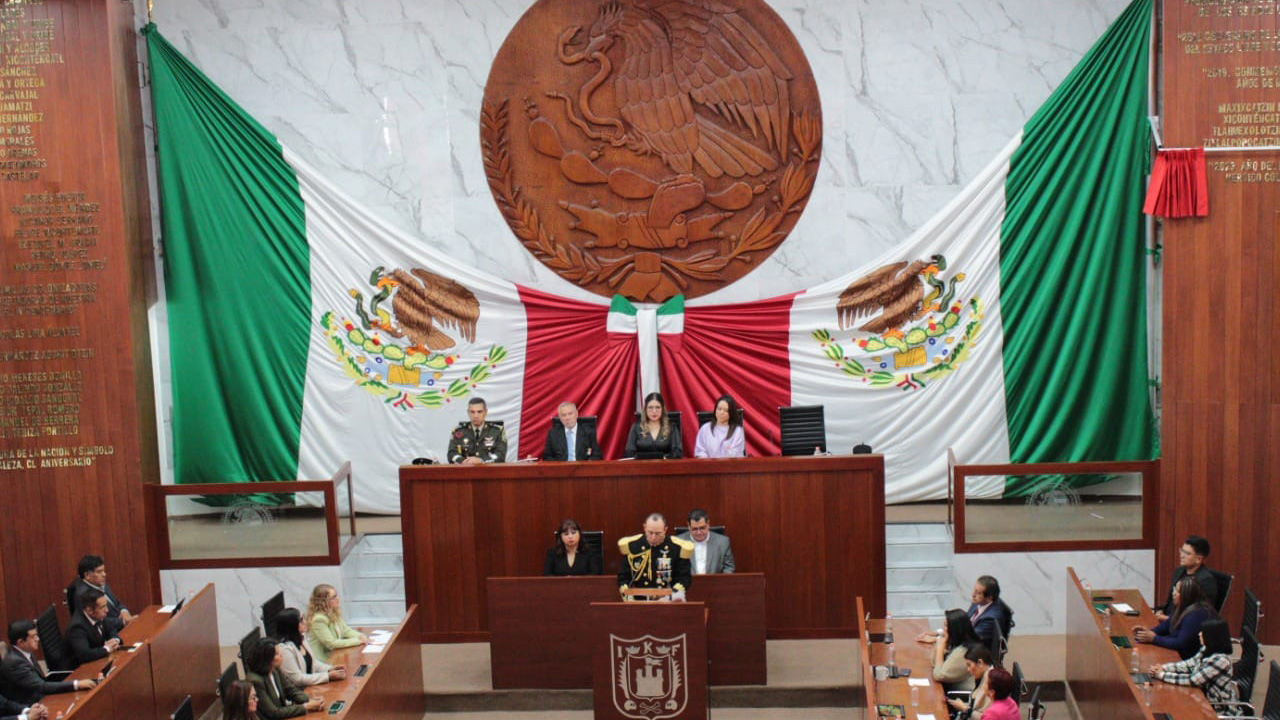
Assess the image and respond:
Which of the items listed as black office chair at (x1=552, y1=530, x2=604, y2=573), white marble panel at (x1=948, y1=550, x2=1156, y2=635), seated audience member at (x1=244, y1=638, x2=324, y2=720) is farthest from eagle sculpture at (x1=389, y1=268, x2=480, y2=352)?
white marble panel at (x1=948, y1=550, x2=1156, y2=635)

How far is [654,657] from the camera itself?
725 centimetres

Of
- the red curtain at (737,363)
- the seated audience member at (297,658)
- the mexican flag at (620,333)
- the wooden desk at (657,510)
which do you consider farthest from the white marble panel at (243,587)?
the red curtain at (737,363)

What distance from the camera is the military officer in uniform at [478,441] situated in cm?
873

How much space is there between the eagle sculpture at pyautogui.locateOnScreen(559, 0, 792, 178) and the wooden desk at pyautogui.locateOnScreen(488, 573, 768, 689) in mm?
3460

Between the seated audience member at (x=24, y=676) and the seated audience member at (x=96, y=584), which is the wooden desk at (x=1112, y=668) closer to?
the seated audience member at (x=24, y=676)

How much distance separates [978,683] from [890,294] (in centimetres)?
392

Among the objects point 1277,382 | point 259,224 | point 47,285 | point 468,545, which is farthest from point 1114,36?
point 47,285

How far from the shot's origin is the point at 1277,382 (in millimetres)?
8383

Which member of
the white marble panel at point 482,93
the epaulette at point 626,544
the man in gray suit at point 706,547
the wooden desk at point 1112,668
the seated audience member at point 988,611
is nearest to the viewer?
the wooden desk at point 1112,668

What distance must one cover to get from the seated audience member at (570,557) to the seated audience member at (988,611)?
2405 mm

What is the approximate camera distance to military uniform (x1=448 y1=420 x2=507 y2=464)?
8742mm

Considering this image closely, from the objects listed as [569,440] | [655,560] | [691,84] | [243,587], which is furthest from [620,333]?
[243,587]

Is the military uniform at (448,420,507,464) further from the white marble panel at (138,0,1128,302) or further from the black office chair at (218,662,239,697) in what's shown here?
the black office chair at (218,662,239,697)

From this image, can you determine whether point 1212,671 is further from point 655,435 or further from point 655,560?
point 655,435
